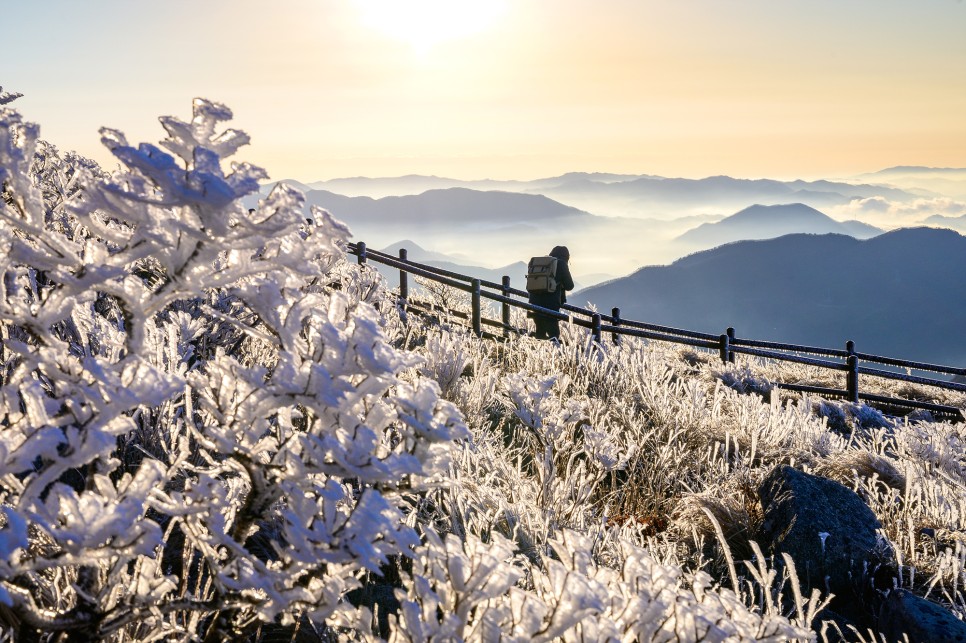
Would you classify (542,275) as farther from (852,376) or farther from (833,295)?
(833,295)

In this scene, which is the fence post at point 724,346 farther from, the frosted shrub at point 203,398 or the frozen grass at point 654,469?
the frosted shrub at point 203,398

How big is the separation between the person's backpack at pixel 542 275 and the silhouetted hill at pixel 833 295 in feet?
534

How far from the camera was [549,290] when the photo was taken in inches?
410

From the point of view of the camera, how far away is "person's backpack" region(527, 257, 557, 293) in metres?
10.4

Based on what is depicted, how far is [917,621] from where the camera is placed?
2.81 meters

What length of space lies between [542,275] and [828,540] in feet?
23.6

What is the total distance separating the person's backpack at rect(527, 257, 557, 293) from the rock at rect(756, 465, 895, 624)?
675cm

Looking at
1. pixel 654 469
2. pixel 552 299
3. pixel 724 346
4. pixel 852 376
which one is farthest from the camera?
pixel 552 299

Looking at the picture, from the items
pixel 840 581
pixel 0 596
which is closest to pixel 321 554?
pixel 0 596

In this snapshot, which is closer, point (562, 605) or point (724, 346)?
point (562, 605)

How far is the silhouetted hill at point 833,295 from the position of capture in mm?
166750

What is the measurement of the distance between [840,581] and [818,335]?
187m

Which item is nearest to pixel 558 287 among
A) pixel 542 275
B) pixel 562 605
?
pixel 542 275

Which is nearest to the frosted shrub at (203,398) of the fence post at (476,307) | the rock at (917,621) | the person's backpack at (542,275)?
the rock at (917,621)
